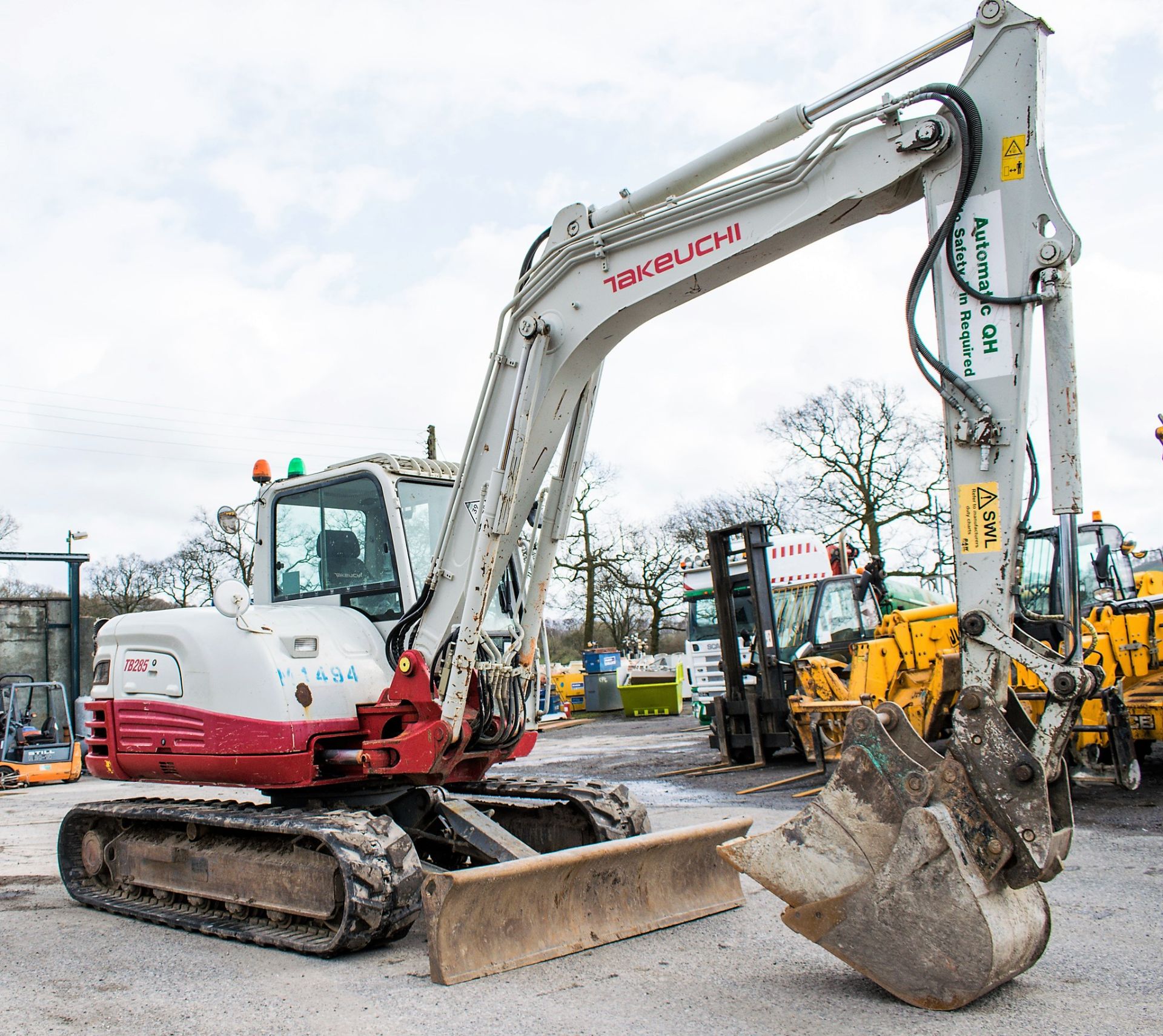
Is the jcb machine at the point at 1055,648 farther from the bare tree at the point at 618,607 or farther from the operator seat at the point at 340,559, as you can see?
the bare tree at the point at 618,607

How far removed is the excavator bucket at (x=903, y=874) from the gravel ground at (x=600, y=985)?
7.1 inches

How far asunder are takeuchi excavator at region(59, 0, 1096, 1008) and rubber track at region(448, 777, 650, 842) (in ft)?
0.07

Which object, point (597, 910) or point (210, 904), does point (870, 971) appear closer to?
point (597, 910)

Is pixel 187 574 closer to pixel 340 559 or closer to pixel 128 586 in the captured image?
pixel 128 586

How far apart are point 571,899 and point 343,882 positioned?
1093 millimetres

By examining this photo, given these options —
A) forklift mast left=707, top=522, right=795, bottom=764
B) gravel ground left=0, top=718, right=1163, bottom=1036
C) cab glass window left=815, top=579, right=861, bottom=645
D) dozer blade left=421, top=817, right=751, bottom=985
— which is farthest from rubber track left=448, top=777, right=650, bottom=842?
cab glass window left=815, top=579, right=861, bottom=645

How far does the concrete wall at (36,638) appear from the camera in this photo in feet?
64.2

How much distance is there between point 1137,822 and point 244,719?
651 cm

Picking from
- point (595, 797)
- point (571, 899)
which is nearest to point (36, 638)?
point (595, 797)

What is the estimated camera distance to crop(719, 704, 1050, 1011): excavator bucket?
3.92 meters

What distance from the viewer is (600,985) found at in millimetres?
4648

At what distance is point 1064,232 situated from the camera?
14.1ft

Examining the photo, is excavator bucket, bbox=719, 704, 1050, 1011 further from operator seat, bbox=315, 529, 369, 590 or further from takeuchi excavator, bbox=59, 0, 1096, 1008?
operator seat, bbox=315, 529, 369, 590

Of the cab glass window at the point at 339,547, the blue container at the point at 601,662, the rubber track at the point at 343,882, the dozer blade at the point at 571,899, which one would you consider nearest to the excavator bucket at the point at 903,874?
the dozer blade at the point at 571,899
